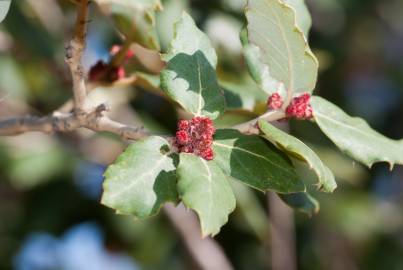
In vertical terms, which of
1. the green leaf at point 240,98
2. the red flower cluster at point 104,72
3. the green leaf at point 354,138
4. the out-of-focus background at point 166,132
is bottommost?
the out-of-focus background at point 166,132

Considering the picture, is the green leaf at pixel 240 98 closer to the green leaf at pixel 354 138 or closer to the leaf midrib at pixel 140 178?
the green leaf at pixel 354 138

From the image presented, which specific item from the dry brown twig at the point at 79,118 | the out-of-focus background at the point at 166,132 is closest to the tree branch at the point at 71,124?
the dry brown twig at the point at 79,118

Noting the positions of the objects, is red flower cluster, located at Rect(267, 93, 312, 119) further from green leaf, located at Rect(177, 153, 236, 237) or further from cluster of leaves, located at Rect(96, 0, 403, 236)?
green leaf, located at Rect(177, 153, 236, 237)

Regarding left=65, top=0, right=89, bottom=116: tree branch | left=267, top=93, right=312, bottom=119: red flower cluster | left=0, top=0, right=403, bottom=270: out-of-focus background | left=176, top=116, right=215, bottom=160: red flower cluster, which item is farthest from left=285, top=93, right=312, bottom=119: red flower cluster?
left=0, top=0, right=403, bottom=270: out-of-focus background

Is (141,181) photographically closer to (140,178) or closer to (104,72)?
(140,178)

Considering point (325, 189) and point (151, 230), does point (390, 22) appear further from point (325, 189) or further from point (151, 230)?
point (325, 189)

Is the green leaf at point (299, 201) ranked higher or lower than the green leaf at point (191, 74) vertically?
lower
